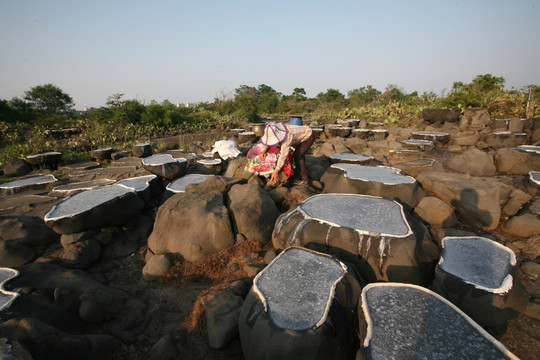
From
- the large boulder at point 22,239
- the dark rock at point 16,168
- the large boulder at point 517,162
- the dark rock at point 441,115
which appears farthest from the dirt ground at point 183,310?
the dark rock at point 441,115

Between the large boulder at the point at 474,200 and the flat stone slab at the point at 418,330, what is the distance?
285 centimetres

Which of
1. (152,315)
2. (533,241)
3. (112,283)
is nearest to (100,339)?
(152,315)

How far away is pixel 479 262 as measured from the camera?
271 centimetres

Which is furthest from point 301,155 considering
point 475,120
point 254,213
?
point 475,120

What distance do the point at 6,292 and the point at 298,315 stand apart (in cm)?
275

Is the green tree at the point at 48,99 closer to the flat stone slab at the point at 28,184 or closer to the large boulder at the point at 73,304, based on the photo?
the flat stone slab at the point at 28,184

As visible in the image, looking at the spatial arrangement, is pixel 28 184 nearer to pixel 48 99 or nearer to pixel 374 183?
pixel 374 183

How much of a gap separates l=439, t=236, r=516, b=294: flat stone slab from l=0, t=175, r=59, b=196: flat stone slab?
330 inches

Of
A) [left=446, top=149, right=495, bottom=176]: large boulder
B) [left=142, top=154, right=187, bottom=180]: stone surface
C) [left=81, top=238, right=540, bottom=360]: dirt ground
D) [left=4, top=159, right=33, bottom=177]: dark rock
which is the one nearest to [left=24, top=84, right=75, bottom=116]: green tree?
[left=4, top=159, right=33, bottom=177]: dark rock

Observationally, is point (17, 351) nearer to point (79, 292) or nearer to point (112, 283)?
point (79, 292)

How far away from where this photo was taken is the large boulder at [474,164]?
6.71 meters

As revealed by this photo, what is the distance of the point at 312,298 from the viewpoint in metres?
2.20

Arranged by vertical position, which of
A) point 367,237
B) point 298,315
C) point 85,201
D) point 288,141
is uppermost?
point 288,141

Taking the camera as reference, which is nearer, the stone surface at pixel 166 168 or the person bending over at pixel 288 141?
the person bending over at pixel 288 141
